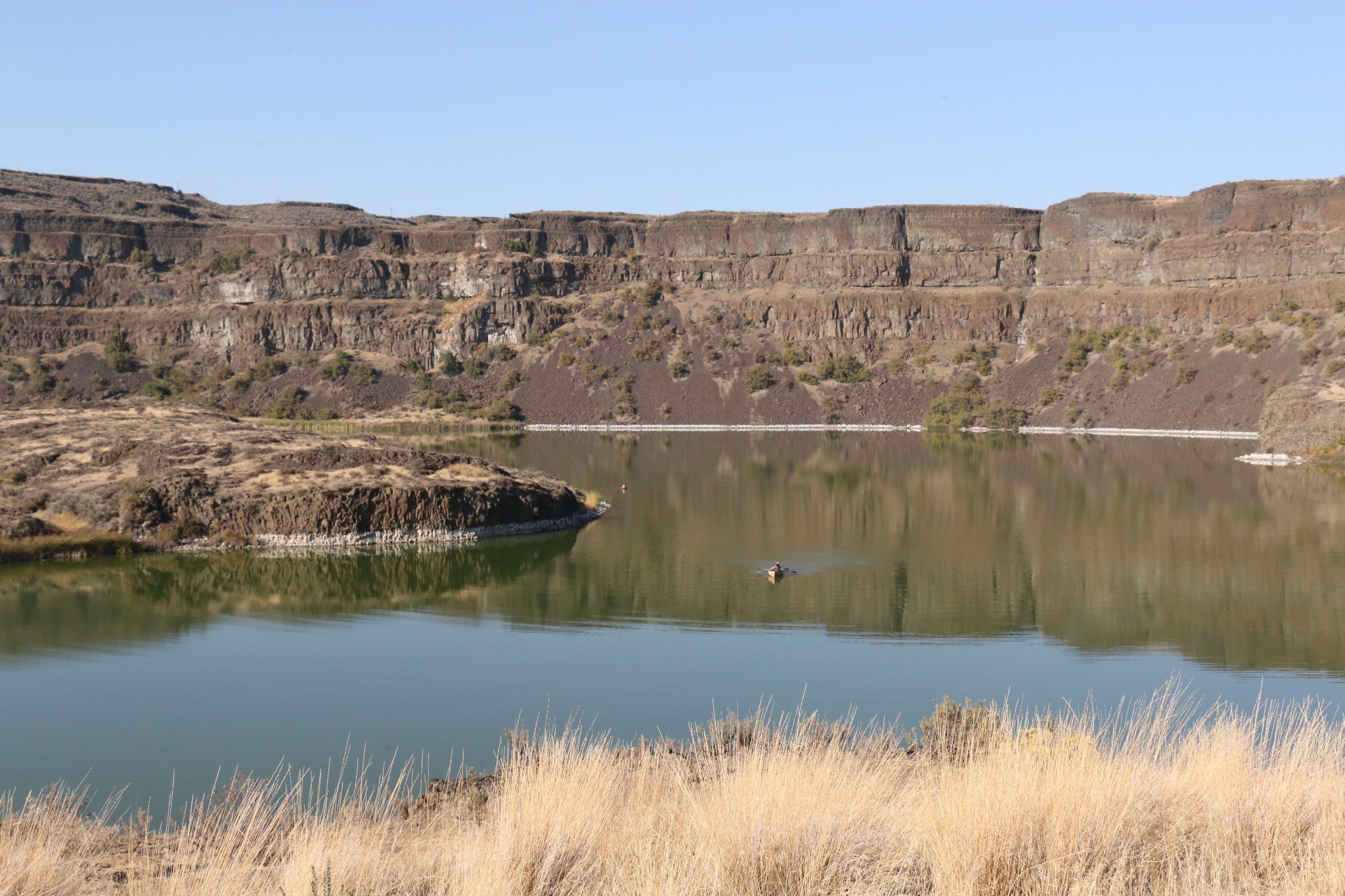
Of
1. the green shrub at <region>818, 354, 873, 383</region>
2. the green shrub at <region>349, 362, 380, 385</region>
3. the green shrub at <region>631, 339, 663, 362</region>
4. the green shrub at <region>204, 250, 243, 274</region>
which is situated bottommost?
the green shrub at <region>349, 362, 380, 385</region>

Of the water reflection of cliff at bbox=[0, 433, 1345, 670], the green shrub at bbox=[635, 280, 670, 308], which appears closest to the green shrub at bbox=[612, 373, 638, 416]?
the green shrub at bbox=[635, 280, 670, 308]

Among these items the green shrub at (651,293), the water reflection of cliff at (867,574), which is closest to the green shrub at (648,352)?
the green shrub at (651,293)

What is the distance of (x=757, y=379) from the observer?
114m

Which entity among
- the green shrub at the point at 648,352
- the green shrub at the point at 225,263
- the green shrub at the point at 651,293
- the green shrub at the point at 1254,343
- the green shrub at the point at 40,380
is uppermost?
the green shrub at the point at 225,263

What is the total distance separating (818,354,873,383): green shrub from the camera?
117 m

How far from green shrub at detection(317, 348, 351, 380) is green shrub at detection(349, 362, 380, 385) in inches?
25.9

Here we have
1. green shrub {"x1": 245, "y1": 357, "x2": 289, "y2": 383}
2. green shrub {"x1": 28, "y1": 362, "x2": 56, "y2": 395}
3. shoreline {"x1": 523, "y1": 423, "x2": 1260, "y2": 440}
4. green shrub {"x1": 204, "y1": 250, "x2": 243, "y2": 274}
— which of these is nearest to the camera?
shoreline {"x1": 523, "y1": 423, "x2": 1260, "y2": 440}

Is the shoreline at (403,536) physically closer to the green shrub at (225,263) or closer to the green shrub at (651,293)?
the green shrub at (651,293)

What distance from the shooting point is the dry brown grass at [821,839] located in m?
7.85

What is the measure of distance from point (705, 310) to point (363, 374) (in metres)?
37.1

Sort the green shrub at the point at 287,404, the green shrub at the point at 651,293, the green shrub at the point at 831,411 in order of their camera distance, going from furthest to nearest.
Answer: the green shrub at the point at 651,293 < the green shrub at the point at 831,411 < the green shrub at the point at 287,404

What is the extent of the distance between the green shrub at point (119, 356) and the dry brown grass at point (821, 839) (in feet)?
376

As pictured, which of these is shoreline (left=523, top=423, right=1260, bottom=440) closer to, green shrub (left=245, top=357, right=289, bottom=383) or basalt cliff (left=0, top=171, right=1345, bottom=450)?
basalt cliff (left=0, top=171, right=1345, bottom=450)

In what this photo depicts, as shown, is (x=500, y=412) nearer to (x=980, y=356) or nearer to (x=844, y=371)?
(x=844, y=371)
